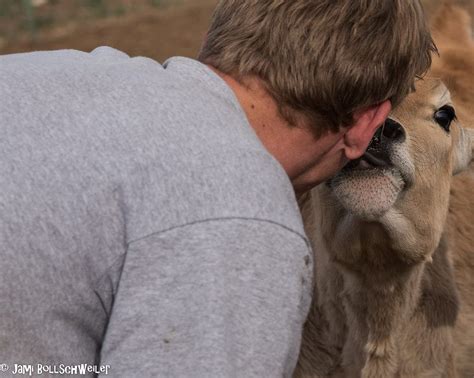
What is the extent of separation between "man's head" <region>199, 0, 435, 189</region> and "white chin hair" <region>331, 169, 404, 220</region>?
0.77 m

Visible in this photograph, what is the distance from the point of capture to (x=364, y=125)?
103 inches

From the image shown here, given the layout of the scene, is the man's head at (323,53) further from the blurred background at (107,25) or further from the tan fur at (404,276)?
the blurred background at (107,25)

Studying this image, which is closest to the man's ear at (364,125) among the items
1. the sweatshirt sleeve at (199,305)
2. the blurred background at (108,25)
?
the sweatshirt sleeve at (199,305)

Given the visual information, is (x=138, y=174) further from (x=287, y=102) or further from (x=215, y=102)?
(x=287, y=102)

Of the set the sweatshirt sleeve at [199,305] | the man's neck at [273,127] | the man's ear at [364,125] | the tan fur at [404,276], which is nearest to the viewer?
the sweatshirt sleeve at [199,305]

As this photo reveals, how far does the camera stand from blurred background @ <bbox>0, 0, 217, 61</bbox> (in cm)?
1242

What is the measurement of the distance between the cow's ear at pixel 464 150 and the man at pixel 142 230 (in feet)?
6.66

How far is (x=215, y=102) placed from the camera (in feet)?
7.32

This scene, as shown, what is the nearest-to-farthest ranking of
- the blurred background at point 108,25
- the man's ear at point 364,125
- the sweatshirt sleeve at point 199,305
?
the sweatshirt sleeve at point 199,305 → the man's ear at point 364,125 → the blurred background at point 108,25

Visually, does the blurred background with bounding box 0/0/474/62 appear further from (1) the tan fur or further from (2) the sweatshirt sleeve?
(2) the sweatshirt sleeve

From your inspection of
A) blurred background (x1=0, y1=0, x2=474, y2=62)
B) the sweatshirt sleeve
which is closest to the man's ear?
the sweatshirt sleeve

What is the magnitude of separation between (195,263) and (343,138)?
77cm

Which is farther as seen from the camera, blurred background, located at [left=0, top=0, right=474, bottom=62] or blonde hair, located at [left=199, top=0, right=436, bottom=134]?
blurred background, located at [left=0, top=0, right=474, bottom=62]

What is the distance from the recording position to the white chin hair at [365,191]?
132 inches
